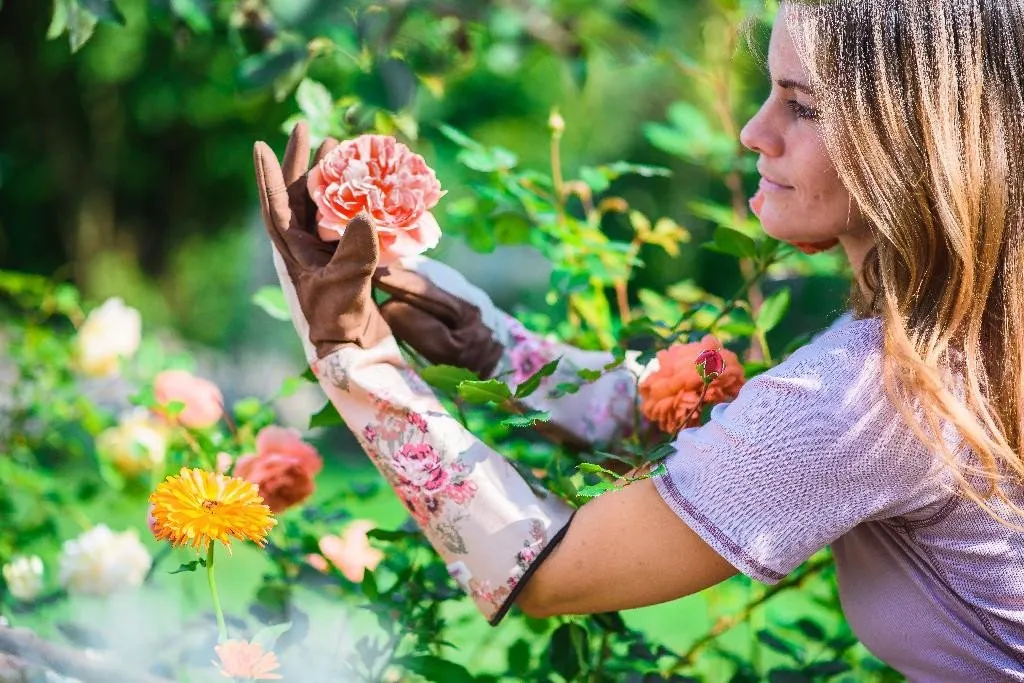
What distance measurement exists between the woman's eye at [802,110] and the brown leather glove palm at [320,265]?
1.37 ft

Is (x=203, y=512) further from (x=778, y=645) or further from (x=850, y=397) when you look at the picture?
(x=778, y=645)

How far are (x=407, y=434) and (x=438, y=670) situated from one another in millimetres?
283

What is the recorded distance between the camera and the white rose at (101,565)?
1.50 metres

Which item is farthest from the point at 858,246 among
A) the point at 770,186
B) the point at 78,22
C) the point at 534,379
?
the point at 78,22

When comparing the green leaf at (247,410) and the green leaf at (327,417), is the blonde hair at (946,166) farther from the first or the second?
the green leaf at (247,410)

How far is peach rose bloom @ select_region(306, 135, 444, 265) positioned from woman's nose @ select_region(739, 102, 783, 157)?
12.0 inches

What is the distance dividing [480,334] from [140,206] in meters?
4.99

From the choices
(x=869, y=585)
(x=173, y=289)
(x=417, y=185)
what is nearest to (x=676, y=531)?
(x=869, y=585)

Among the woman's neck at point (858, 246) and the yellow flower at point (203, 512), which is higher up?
the woman's neck at point (858, 246)

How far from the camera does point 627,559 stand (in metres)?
1.03

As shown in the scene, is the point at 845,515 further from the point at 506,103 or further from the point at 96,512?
the point at 506,103

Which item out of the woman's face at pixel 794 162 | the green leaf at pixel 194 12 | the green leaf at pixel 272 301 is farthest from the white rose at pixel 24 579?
the woman's face at pixel 794 162

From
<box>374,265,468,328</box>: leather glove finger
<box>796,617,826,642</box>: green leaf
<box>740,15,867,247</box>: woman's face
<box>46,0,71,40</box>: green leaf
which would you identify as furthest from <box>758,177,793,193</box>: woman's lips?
<box>46,0,71,40</box>: green leaf

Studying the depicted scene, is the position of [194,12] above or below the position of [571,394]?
above
